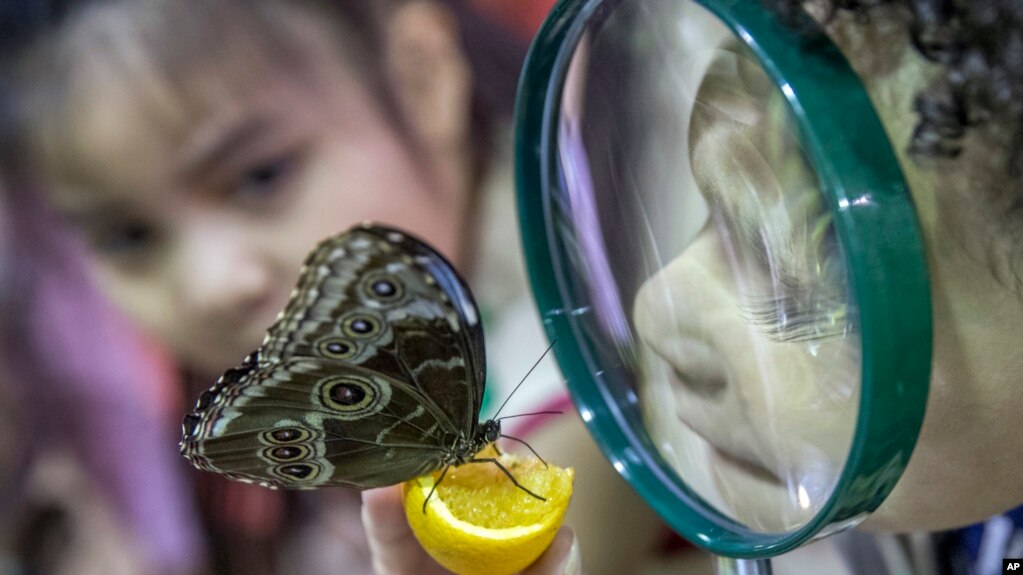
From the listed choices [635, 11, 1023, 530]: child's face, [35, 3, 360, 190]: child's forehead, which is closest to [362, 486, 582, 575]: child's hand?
[635, 11, 1023, 530]: child's face

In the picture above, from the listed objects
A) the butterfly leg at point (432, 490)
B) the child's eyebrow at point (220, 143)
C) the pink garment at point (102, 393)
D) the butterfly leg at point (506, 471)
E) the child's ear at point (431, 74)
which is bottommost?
the pink garment at point (102, 393)

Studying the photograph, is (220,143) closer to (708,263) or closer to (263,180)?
(263,180)

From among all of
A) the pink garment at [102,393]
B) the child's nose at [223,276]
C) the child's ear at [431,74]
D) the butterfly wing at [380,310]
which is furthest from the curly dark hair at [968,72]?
the pink garment at [102,393]

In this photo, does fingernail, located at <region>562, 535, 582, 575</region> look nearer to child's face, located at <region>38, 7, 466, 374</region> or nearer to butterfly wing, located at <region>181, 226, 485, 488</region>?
butterfly wing, located at <region>181, 226, 485, 488</region>

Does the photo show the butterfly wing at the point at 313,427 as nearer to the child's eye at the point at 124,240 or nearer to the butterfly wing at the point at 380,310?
the butterfly wing at the point at 380,310

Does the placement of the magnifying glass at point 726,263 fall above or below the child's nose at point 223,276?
above

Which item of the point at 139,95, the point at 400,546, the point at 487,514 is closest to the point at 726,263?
the point at 487,514
